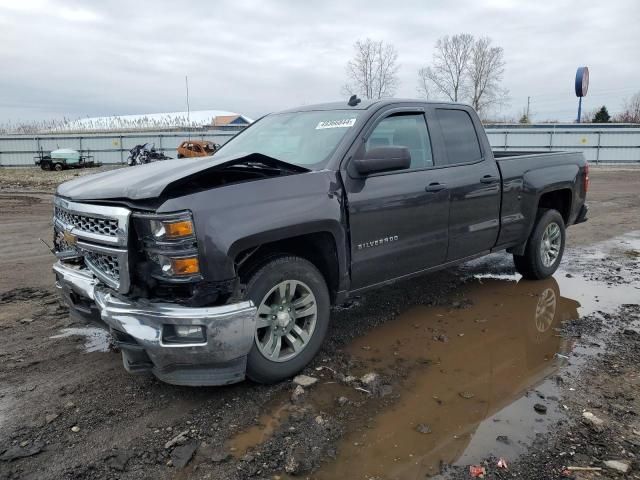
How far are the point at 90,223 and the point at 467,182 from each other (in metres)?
3.24

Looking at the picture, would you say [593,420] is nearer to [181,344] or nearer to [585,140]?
[181,344]

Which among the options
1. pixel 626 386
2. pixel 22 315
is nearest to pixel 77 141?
pixel 22 315

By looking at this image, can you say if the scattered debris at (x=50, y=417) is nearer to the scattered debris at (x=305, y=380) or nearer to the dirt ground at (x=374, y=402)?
the dirt ground at (x=374, y=402)

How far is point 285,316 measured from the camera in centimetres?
348

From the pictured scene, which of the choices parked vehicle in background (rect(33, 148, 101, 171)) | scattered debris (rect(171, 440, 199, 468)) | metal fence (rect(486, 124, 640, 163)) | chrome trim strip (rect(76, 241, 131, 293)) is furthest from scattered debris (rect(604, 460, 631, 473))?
parked vehicle in background (rect(33, 148, 101, 171))

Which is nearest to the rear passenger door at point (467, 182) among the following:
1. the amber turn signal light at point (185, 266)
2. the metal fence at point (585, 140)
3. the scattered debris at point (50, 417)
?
the amber turn signal light at point (185, 266)

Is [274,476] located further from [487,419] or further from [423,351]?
[423,351]

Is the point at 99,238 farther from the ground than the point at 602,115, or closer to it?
closer to it

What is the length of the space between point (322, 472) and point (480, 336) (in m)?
2.30

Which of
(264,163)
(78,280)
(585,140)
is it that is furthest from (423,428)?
(585,140)

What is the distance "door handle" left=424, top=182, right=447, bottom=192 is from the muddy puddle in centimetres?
124

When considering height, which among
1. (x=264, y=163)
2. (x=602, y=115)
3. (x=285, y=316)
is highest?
(x=602, y=115)

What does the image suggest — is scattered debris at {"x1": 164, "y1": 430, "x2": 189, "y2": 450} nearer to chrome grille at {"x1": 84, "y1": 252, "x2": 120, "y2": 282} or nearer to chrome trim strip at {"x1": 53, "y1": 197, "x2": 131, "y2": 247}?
chrome grille at {"x1": 84, "y1": 252, "x2": 120, "y2": 282}

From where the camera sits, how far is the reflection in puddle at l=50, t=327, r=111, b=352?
13.6 ft
